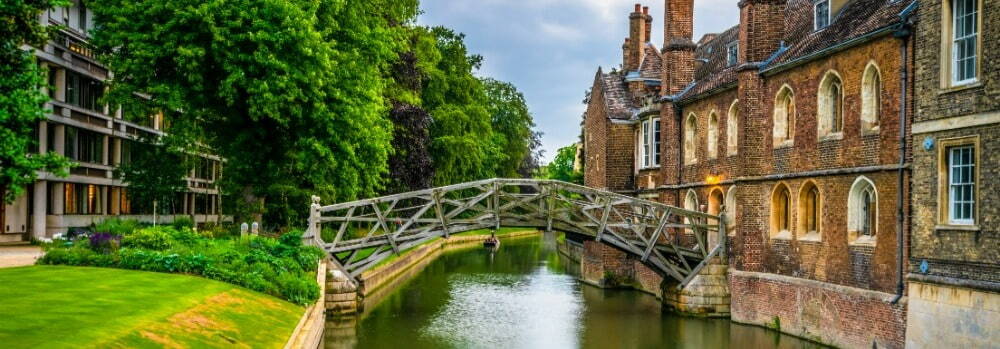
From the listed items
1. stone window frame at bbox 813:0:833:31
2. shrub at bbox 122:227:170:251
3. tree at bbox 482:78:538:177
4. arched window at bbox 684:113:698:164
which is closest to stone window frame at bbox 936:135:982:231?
stone window frame at bbox 813:0:833:31

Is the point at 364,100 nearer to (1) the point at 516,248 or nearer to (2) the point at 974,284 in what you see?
(2) the point at 974,284

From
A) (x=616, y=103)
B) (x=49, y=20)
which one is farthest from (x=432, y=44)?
(x=49, y=20)

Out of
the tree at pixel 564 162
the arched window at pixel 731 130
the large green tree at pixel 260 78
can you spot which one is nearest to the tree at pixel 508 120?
the tree at pixel 564 162

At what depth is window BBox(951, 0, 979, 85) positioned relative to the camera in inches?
667

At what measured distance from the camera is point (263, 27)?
26.3m

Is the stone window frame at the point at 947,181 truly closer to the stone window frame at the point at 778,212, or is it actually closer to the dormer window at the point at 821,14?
the stone window frame at the point at 778,212

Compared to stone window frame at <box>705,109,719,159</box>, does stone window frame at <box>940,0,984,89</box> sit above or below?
above

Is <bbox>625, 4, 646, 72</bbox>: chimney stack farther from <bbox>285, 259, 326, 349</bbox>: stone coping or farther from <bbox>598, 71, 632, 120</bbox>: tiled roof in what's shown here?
<bbox>285, 259, 326, 349</bbox>: stone coping

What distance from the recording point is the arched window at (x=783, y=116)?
2445 cm

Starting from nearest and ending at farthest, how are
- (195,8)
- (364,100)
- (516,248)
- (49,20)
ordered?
(195,8)
(364,100)
(49,20)
(516,248)

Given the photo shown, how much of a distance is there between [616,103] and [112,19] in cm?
1944

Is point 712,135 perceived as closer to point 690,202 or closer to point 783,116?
point 690,202

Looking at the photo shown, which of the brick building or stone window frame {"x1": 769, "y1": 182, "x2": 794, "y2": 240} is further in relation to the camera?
stone window frame {"x1": 769, "y1": 182, "x2": 794, "y2": 240}

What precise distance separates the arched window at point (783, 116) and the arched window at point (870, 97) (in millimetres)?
3379
